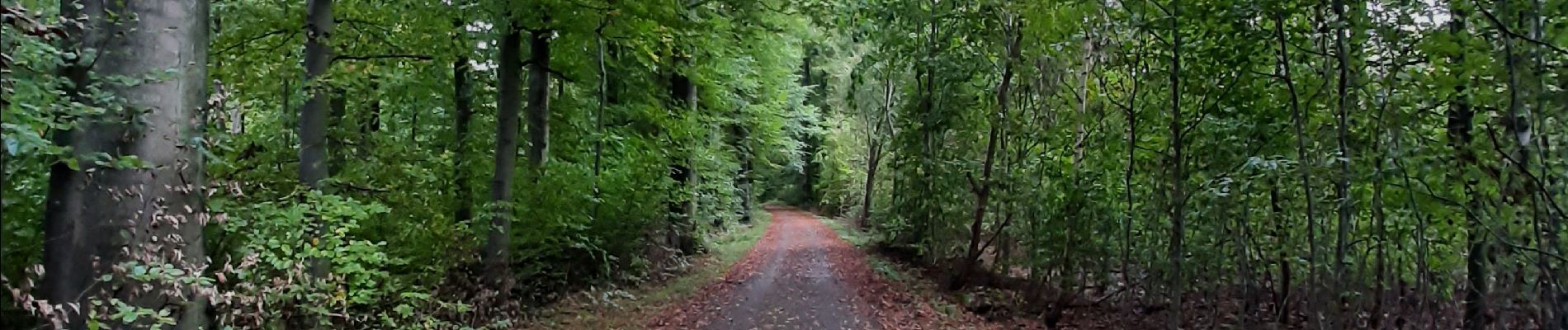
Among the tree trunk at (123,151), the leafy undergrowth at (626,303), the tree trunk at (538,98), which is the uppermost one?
the tree trunk at (538,98)

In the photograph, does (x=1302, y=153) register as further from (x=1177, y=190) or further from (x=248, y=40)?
(x=248, y=40)

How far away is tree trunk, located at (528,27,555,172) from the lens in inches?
396

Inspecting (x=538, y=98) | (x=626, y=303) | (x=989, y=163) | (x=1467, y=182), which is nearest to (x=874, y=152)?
(x=989, y=163)

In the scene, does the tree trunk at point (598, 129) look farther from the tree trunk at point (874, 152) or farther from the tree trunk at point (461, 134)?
the tree trunk at point (874, 152)

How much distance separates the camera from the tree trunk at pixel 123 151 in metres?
3.49

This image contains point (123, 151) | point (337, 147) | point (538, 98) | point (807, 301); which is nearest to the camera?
point (123, 151)

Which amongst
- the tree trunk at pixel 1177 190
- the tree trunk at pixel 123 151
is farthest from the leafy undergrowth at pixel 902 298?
the tree trunk at pixel 123 151

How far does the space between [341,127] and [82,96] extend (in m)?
5.58

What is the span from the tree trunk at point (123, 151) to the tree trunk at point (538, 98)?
18.7 ft

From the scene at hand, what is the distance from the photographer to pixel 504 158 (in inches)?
371

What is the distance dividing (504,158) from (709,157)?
718cm

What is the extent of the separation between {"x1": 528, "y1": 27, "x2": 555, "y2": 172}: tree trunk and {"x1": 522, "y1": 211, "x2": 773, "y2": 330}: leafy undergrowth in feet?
5.76

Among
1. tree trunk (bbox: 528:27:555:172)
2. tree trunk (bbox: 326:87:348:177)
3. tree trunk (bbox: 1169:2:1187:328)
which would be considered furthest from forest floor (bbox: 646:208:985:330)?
tree trunk (bbox: 326:87:348:177)

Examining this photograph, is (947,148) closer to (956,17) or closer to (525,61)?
(956,17)
